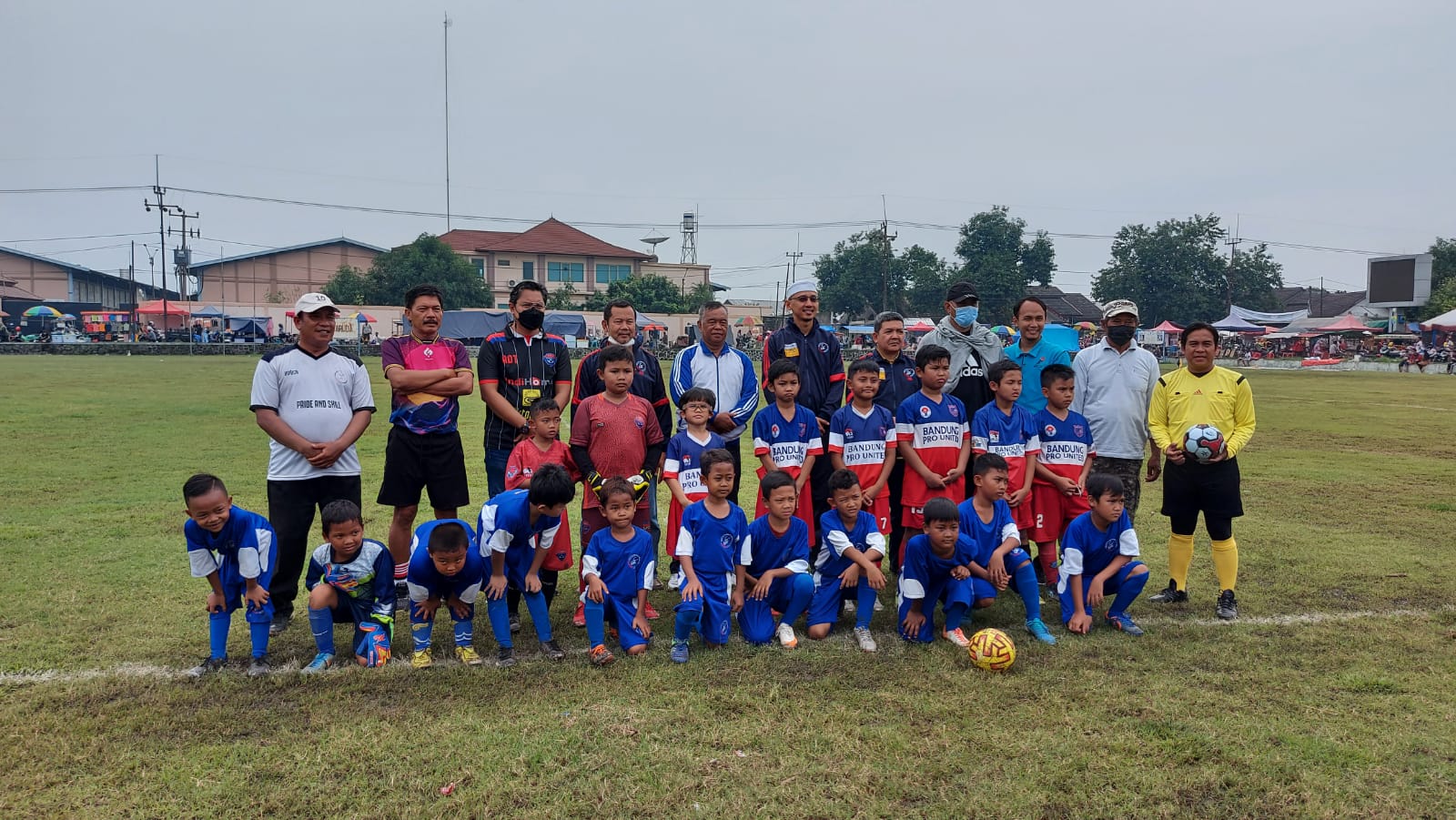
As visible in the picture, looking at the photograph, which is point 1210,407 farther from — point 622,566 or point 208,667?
point 208,667

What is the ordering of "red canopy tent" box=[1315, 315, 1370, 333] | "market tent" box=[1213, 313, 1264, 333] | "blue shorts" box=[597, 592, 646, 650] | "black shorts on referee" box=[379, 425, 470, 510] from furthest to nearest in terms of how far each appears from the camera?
1. "market tent" box=[1213, 313, 1264, 333]
2. "red canopy tent" box=[1315, 315, 1370, 333]
3. "black shorts on referee" box=[379, 425, 470, 510]
4. "blue shorts" box=[597, 592, 646, 650]

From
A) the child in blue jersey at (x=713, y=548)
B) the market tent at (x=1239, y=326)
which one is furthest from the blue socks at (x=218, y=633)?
the market tent at (x=1239, y=326)

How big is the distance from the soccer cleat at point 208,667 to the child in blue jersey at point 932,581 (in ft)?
11.5

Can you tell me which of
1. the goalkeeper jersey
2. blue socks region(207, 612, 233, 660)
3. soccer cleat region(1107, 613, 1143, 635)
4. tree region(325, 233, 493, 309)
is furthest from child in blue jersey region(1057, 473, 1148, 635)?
tree region(325, 233, 493, 309)

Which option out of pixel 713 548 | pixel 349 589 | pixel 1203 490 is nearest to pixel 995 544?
pixel 1203 490

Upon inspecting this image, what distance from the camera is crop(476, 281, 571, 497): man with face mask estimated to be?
540 centimetres

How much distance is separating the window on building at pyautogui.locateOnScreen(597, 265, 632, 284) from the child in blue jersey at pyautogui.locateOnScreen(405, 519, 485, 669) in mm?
68369

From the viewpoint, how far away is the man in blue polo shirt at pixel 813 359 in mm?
5711

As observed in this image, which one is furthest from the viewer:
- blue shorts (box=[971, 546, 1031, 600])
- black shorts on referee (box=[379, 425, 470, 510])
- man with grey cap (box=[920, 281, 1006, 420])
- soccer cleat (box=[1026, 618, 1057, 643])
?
man with grey cap (box=[920, 281, 1006, 420])

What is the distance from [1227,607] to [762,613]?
2778 millimetres

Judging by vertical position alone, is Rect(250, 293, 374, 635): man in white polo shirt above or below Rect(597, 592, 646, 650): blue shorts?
above

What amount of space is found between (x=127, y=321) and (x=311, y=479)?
72.5 meters

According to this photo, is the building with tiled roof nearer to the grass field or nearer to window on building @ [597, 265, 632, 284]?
window on building @ [597, 265, 632, 284]

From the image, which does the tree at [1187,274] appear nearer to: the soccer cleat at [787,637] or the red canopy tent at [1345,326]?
the red canopy tent at [1345,326]
